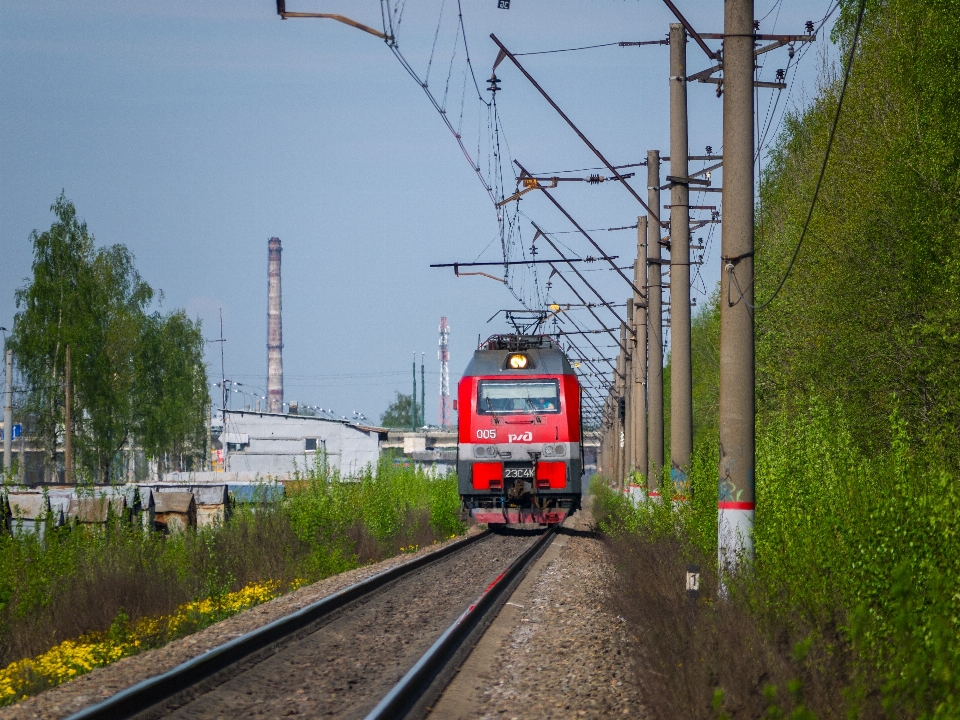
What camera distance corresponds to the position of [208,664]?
8.54m

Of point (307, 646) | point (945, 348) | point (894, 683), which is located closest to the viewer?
point (894, 683)

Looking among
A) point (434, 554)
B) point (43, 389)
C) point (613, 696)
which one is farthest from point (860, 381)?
point (43, 389)

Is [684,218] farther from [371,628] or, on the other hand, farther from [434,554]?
[371,628]

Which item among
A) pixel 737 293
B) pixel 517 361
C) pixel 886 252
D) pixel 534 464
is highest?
pixel 886 252

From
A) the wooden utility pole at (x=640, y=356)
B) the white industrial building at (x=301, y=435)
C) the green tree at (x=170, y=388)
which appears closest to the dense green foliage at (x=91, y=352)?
the green tree at (x=170, y=388)

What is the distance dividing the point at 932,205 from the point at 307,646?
1366 centimetres

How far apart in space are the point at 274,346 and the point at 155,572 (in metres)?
99.7

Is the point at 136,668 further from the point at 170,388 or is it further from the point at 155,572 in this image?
the point at 170,388

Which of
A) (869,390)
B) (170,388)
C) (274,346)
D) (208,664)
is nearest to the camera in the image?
(208,664)

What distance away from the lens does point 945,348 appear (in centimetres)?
1816

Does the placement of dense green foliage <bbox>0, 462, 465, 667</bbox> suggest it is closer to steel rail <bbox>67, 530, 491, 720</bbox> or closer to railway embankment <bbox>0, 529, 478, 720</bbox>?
railway embankment <bbox>0, 529, 478, 720</bbox>

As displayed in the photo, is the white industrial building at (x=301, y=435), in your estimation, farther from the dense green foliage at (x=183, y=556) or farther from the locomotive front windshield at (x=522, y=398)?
the locomotive front windshield at (x=522, y=398)

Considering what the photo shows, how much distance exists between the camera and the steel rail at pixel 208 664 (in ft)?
23.0

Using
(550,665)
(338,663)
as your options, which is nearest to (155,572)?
(338,663)
